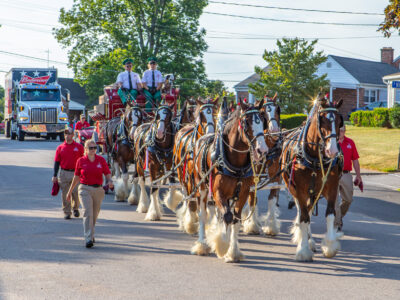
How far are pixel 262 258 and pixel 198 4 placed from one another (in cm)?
4116

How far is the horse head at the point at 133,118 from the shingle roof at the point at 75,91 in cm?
6253

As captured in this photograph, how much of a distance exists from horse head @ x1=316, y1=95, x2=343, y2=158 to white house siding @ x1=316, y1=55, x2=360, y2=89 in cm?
4300

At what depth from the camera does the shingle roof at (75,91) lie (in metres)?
76.1

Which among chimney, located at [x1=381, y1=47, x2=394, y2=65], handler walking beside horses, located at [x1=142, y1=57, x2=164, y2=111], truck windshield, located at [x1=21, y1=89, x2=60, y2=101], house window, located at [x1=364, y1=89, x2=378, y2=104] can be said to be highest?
chimney, located at [x1=381, y1=47, x2=394, y2=65]

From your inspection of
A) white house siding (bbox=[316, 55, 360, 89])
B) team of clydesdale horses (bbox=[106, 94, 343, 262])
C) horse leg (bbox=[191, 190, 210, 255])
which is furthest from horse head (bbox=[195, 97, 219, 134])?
white house siding (bbox=[316, 55, 360, 89])

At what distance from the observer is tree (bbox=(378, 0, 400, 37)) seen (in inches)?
631

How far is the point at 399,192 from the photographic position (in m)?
16.2

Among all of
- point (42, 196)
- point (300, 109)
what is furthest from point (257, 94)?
point (42, 196)

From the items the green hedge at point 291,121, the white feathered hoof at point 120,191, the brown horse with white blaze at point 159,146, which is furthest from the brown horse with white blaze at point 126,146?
the green hedge at point 291,121

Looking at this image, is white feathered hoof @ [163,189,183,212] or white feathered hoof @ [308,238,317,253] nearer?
white feathered hoof @ [308,238,317,253]

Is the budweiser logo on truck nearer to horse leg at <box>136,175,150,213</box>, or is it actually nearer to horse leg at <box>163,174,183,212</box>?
horse leg at <box>136,175,150,213</box>

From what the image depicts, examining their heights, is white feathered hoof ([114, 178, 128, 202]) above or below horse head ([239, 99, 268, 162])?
below

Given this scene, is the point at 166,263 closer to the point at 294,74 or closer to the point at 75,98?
the point at 294,74

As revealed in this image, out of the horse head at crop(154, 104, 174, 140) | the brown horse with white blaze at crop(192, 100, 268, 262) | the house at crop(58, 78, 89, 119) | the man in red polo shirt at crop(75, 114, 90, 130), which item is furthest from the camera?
the house at crop(58, 78, 89, 119)
